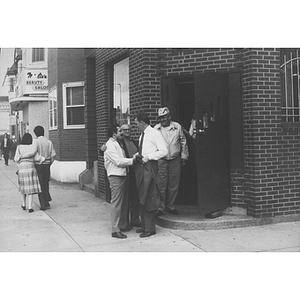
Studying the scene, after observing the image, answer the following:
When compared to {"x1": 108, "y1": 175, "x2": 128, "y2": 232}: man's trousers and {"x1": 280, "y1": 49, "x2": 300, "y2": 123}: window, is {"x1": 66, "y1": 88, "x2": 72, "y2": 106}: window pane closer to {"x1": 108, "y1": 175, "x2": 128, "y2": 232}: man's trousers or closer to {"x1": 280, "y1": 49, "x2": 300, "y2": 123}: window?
{"x1": 108, "y1": 175, "x2": 128, "y2": 232}: man's trousers

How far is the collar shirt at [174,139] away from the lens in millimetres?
7062

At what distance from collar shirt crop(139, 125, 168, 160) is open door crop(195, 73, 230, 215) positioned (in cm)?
80

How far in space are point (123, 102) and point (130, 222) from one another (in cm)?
281

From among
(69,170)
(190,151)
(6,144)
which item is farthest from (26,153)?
(69,170)

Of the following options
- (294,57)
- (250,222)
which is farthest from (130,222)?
(294,57)

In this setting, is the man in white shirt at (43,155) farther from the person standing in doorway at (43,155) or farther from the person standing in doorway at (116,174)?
the person standing in doorway at (116,174)

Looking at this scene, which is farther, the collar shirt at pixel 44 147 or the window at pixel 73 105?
the window at pixel 73 105

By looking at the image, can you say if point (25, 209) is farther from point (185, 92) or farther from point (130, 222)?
point (185, 92)

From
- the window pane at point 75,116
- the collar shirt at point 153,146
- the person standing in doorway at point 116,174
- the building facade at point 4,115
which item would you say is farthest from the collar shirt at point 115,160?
the window pane at point 75,116

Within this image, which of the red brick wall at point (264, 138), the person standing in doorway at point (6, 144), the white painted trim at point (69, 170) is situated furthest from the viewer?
the white painted trim at point (69, 170)

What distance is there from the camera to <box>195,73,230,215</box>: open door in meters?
6.68

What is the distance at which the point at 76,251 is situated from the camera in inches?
227

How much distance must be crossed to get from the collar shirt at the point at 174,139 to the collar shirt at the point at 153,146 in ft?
2.92

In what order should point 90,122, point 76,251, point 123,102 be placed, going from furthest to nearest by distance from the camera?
1. point 90,122
2. point 123,102
3. point 76,251
